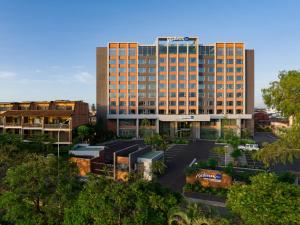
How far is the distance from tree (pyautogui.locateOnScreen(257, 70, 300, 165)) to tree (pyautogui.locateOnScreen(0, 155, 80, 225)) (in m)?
17.6

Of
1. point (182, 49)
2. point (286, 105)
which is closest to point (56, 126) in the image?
point (286, 105)

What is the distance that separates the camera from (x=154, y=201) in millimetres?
11195

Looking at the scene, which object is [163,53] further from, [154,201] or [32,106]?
[154,201]

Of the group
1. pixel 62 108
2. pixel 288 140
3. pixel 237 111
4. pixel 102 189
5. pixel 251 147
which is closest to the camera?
pixel 102 189

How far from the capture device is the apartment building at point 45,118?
5169 cm

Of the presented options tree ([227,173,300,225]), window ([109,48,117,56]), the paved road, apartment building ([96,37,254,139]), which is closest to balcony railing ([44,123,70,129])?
the paved road

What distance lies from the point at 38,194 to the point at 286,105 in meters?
20.9

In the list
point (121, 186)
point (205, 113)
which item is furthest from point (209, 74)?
point (121, 186)

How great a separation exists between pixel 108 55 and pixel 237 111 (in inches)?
1991

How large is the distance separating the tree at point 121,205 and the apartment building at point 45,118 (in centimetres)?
4157

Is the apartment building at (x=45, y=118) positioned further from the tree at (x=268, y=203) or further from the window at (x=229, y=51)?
the window at (x=229, y=51)

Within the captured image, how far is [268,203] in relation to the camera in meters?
9.45

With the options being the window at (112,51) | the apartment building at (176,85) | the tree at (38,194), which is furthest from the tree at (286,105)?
the window at (112,51)

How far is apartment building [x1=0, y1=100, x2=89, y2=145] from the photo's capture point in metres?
51.7
